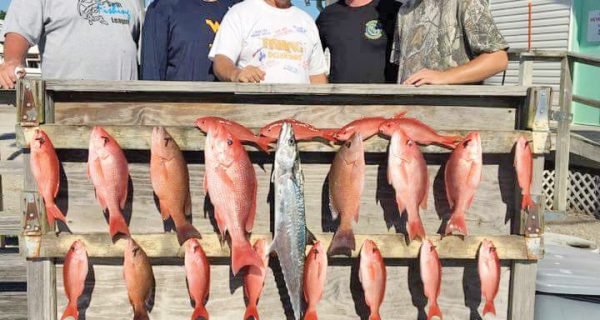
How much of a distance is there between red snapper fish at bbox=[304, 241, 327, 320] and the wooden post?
6.14 metres

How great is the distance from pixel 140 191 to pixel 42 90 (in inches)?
20.8

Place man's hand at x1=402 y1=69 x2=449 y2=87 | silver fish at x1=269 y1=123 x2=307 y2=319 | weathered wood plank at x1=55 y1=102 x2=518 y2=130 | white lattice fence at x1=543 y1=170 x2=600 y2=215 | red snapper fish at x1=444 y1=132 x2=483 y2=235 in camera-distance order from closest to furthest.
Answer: silver fish at x1=269 y1=123 x2=307 y2=319 < red snapper fish at x1=444 y1=132 x2=483 y2=235 < weathered wood plank at x1=55 y1=102 x2=518 y2=130 < man's hand at x1=402 y1=69 x2=449 y2=87 < white lattice fence at x1=543 y1=170 x2=600 y2=215

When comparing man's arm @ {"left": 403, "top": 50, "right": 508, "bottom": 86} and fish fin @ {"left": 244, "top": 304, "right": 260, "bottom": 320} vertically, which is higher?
man's arm @ {"left": 403, "top": 50, "right": 508, "bottom": 86}

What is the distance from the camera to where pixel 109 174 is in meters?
2.43

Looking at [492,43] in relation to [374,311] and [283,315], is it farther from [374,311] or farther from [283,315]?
[283,315]

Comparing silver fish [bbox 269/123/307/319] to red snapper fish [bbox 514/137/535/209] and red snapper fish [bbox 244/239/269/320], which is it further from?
red snapper fish [bbox 514/137/535/209]

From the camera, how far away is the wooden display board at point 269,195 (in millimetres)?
2521

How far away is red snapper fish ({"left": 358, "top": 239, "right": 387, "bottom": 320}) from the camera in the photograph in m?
2.52

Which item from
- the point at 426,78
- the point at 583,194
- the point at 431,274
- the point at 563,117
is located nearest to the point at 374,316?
the point at 431,274

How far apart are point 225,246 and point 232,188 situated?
0.28 meters

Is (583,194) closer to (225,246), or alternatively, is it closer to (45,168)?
(225,246)

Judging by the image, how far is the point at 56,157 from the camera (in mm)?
2482

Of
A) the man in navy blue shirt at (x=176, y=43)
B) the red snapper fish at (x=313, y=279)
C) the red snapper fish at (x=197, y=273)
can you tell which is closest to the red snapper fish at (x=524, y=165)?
the red snapper fish at (x=313, y=279)

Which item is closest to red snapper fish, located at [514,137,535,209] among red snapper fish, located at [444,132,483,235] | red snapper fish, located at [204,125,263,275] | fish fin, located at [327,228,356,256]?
red snapper fish, located at [444,132,483,235]
